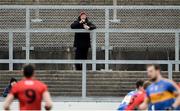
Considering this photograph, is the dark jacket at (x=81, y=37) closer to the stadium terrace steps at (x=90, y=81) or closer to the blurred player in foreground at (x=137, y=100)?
the stadium terrace steps at (x=90, y=81)

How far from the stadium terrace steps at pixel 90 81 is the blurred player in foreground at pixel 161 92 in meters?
6.13

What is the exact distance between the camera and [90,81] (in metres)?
19.3

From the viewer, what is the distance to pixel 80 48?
789 inches

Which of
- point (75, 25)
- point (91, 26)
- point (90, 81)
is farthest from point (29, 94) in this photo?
point (75, 25)

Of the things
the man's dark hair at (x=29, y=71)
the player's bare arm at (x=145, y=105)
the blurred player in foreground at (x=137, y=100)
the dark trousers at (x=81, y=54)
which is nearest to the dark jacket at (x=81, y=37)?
the dark trousers at (x=81, y=54)

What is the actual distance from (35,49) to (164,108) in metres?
8.10

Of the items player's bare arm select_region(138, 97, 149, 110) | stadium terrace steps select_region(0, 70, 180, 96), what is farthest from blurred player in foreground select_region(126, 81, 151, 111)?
stadium terrace steps select_region(0, 70, 180, 96)

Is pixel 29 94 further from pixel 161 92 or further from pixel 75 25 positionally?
pixel 75 25

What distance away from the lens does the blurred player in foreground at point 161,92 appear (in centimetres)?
1284

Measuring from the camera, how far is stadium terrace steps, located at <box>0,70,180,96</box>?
1922 centimetres

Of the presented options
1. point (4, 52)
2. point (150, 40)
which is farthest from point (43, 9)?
point (150, 40)

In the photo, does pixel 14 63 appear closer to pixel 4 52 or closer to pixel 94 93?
pixel 4 52

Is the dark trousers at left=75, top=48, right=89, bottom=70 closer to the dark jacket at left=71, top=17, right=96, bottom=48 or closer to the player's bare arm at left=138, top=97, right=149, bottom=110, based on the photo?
the dark jacket at left=71, top=17, right=96, bottom=48

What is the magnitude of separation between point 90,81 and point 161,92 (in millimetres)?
6526
